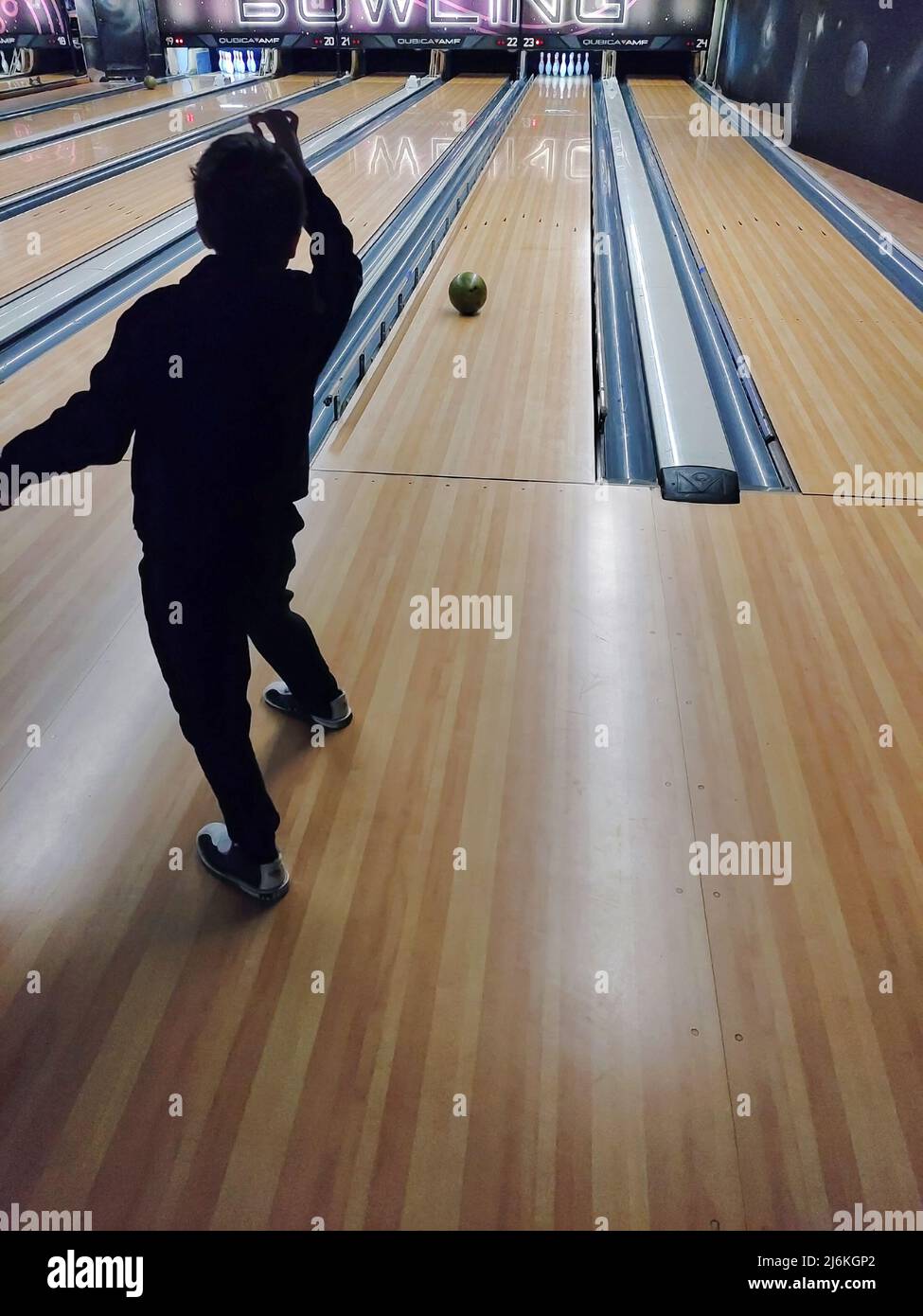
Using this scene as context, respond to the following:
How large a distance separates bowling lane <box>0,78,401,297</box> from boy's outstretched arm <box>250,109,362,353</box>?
251 centimetres

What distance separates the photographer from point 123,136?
661cm

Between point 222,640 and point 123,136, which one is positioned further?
point 123,136

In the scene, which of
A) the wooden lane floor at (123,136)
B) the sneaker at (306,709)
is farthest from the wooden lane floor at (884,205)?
the wooden lane floor at (123,136)

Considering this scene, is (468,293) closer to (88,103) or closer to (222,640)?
(222,640)

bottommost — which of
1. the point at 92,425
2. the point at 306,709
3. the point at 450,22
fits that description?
the point at 306,709

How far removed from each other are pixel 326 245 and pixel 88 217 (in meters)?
4.35

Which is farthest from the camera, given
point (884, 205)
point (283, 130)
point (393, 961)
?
point (884, 205)

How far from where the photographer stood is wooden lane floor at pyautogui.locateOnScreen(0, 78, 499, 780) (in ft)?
5.56

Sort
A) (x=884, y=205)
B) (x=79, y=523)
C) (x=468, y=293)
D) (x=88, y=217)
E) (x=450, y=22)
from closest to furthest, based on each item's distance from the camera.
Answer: (x=79, y=523) < (x=468, y=293) < (x=88, y=217) < (x=884, y=205) < (x=450, y=22)

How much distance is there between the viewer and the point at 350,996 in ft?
3.92

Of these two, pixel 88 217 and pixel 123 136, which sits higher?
pixel 123 136

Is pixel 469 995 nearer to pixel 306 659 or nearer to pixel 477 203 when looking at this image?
pixel 306 659

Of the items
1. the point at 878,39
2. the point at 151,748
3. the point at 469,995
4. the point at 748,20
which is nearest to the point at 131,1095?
the point at 469,995

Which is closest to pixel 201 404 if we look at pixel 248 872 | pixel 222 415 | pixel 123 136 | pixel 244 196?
pixel 222 415
